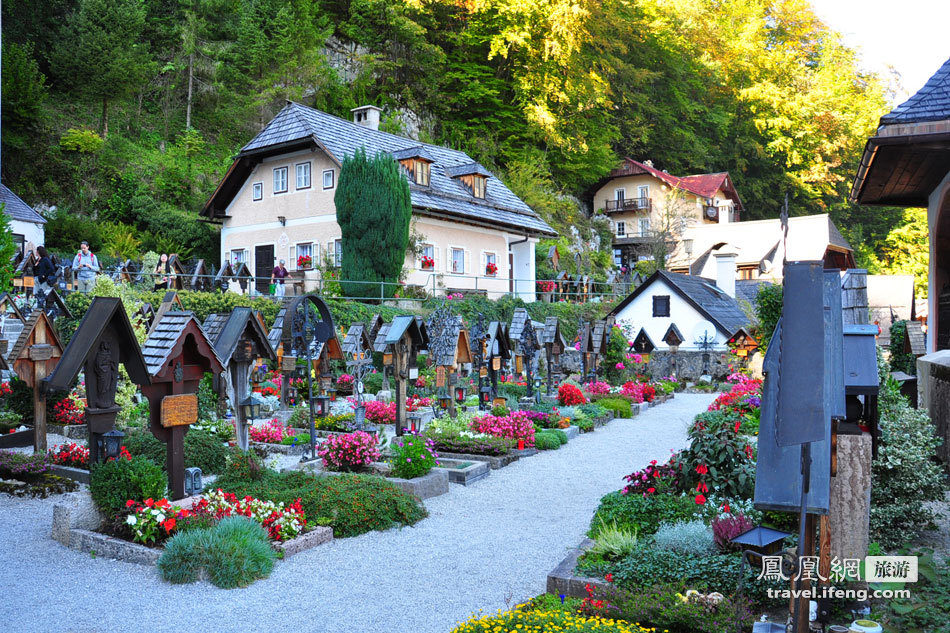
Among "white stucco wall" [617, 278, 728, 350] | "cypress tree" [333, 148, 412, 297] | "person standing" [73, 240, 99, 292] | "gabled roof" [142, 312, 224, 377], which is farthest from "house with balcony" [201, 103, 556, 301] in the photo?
"gabled roof" [142, 312, 224, 377]

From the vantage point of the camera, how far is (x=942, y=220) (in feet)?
34.1

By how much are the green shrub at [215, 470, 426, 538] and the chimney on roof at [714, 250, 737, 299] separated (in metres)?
27.7

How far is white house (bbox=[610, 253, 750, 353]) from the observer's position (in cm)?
2755

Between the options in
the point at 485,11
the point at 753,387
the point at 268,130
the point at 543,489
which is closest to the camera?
the point at 543,489

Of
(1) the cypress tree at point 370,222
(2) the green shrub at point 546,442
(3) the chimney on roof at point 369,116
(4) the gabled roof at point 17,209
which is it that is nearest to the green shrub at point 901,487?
(2) the green shrub at point 546,442

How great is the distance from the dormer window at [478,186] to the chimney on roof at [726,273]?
38.6ft

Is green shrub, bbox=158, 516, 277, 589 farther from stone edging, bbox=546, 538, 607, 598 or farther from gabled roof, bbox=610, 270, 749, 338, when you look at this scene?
gabled roof, bbox=610, 270, 749, 338

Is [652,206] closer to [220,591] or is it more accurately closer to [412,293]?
[412,293]

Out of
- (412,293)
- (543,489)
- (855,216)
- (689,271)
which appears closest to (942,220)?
(543,489)

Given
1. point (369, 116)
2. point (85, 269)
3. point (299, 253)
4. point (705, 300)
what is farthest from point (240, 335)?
point (369, 116)

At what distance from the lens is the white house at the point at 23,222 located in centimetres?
2641

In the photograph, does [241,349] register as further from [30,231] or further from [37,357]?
[30,231]

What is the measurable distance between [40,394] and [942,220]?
13.8 m

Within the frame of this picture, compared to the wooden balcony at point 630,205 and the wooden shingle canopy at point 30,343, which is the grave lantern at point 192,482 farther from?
the wooden balcony at point 630,205
